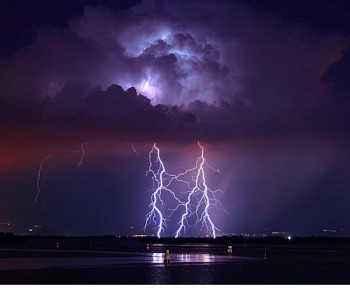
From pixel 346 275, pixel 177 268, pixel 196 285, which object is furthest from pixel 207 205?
pixel 196 285

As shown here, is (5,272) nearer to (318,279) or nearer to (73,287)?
(73,287)

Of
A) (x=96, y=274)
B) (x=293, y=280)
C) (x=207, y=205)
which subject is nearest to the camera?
(x=293, y=280)

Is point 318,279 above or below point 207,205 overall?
below

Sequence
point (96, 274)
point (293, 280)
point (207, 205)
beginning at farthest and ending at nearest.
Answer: point (207, 205)
point (96, 274)
point (293, 280)

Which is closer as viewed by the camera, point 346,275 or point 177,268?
point 346,275

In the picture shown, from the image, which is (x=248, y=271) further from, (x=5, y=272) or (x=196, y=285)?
(x=5, y=272)

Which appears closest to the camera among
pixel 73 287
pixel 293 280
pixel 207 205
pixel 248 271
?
pixel 73 287

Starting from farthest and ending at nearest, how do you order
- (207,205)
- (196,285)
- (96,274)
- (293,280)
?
(207,205) < (96,274) < (293,280) < (196,285)

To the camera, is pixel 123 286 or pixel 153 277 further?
pixel 153 277

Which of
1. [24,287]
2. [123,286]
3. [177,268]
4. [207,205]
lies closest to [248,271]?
[177,268]
